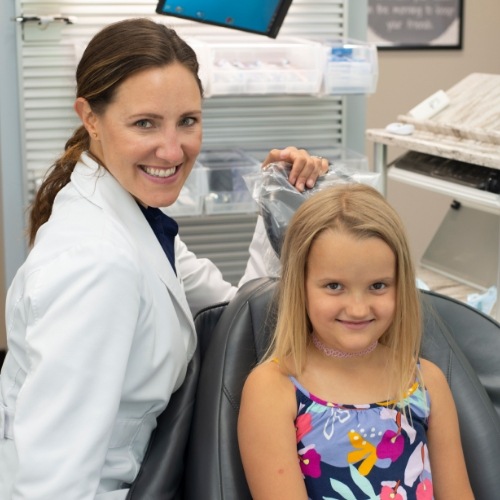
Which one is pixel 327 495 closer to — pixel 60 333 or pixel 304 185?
pixel 60 333

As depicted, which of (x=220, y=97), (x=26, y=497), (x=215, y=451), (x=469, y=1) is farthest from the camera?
(x=469, y=1)

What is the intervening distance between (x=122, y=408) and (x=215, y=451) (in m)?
0.16

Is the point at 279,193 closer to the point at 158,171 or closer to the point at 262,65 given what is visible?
the point at 158,171

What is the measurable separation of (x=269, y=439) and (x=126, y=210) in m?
0.44

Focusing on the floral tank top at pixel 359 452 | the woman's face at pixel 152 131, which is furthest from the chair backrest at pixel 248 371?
the woman's face at pixel 152 131

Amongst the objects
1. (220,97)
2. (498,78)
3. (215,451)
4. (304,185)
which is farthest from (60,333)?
(498,78)

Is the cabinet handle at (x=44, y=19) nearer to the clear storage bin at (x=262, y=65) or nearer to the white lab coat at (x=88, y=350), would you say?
the clear storage bin at (x=262, y=65)

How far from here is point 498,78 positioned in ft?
10.4

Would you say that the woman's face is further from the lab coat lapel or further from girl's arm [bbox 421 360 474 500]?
girl's arm [bbox 421 360 474 500]

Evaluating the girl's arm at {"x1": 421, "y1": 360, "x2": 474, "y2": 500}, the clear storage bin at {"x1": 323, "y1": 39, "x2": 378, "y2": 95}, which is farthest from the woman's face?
the clear storage bin at {"x1": 323, "y1": 39, "x2": 378, "y2": 95}

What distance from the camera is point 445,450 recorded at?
1.50 meters

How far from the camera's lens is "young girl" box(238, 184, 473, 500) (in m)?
1.43

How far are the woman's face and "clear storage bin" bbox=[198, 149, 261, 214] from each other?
1368 millimetres

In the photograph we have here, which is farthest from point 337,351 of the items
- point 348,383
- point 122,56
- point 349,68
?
point 349,68
